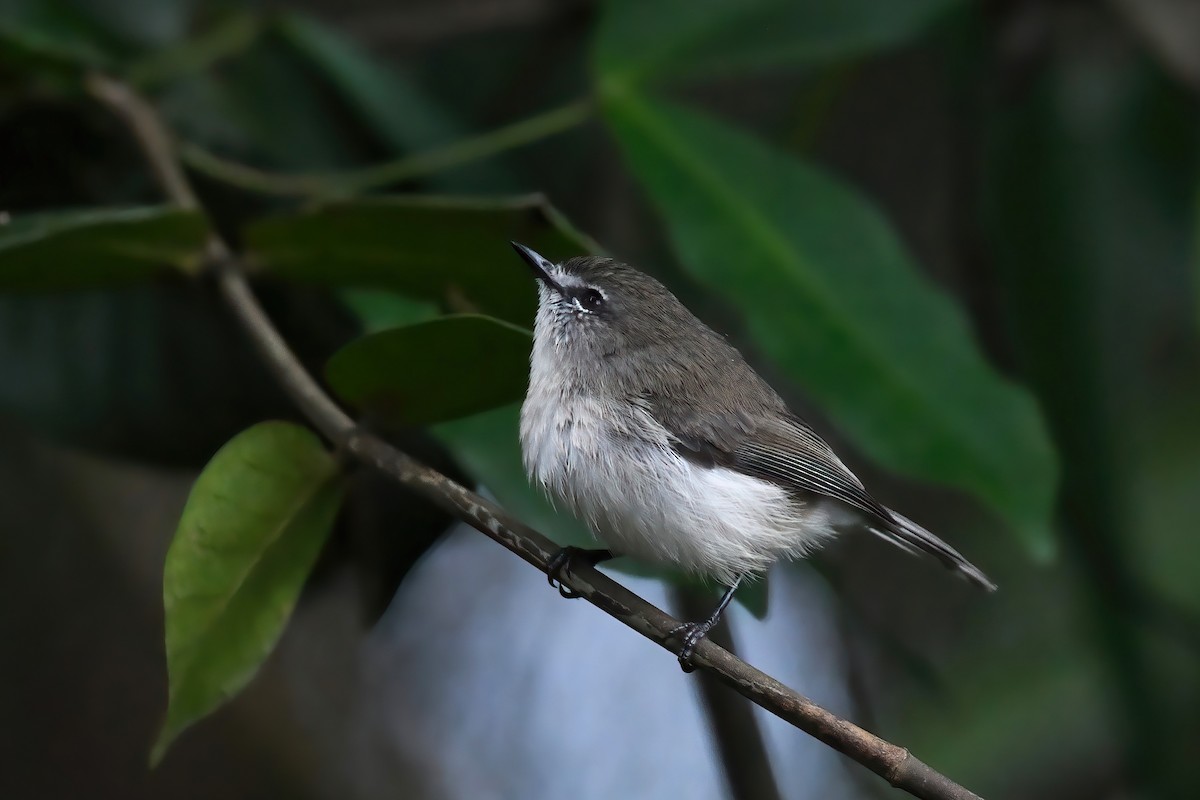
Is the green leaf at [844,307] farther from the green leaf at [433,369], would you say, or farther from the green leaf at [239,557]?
the green leaf at [239,557]

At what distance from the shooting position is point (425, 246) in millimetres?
2031

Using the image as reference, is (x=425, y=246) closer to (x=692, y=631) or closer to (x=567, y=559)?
(x=567, y=559)

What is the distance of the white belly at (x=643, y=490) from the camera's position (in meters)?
2.06

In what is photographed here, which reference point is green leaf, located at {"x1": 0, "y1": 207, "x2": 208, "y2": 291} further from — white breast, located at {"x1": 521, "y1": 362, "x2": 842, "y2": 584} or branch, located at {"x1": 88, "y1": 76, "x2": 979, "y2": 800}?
white breast, located at {"x1": 521, "y1": 362, "x2": 842, "y2": 584}

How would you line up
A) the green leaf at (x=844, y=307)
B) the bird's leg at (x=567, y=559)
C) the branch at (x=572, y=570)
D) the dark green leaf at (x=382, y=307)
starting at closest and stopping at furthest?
the branch at (x=572, y=570) < the bird's leg at (x=567, y=559) < the green leaf at (x=844, y=307) < the dark green leaf at (x=382, y=307)

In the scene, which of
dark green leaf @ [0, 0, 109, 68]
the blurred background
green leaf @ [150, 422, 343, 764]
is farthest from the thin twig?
dark green leaf @ [0, 0, 109, 68]

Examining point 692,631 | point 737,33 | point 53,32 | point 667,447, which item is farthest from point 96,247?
point 737,33

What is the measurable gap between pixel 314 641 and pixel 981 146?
236 cm

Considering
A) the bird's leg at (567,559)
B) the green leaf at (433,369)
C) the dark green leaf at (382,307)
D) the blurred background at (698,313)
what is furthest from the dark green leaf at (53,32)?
the bird's leg at (567,559)

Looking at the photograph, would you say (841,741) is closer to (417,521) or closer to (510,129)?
(417,521)

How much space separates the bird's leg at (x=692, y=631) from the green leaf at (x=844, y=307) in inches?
14.2

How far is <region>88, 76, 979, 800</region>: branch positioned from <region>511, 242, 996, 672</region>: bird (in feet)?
0.91

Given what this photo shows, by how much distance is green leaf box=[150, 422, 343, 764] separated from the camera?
1.55m

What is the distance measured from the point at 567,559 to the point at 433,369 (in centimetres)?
40
